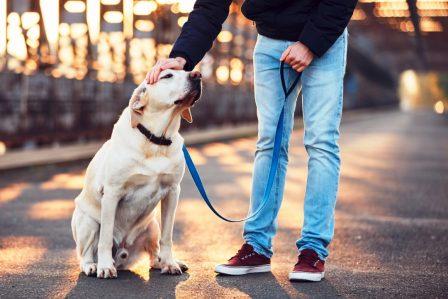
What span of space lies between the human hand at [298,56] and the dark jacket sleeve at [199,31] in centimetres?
44

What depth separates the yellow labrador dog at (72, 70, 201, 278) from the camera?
12.5 feet

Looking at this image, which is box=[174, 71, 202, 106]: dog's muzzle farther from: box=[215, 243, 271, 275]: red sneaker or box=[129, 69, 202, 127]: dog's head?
box=[215, 243, 271, 275]: red sneaker

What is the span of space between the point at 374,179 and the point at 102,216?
6.50 m

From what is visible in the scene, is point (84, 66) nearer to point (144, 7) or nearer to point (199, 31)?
point (144, 7)

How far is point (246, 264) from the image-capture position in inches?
155

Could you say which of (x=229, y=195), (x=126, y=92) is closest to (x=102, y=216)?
(x=229, y=195)

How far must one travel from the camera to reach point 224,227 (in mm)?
5691

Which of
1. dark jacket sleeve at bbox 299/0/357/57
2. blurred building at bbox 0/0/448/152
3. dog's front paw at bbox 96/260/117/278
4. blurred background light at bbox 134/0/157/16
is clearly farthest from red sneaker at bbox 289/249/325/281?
blurred background light at bbox 134/0/157/16

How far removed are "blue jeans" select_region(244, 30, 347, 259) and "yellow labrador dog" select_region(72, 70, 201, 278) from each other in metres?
0.37

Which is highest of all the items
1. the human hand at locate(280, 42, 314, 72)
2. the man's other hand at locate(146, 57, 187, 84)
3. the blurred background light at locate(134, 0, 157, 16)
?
the human hand at locate(280, 42, 314, 72)

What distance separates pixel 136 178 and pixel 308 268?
0.84 m

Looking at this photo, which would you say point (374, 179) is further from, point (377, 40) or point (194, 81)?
point (377, 40)

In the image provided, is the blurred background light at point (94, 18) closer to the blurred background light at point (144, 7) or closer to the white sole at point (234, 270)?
the blurred background light at point (144, 7)

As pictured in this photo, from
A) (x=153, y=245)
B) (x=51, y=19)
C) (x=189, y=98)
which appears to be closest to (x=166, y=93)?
(x=189, y=98)
